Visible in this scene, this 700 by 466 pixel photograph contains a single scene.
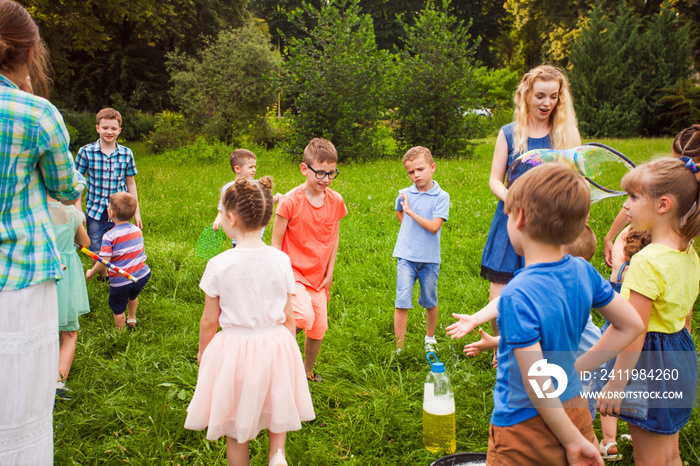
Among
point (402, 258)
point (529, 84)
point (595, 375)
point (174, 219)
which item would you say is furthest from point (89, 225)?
point (595, 375)

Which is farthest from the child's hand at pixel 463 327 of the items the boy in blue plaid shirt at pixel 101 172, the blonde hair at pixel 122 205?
the boy in blue plaid shirt at pixel 101 172

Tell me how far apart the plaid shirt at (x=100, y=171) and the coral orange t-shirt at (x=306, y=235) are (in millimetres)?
3196

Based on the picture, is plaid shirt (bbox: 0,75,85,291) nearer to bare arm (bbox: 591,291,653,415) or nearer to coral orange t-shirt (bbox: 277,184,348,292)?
coral orange t-shirt (bbox: 277,184,348,292)

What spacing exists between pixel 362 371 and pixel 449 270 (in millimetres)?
2748

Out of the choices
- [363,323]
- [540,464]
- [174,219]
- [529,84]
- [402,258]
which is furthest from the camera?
[174,219]

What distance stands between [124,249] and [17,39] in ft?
10.7

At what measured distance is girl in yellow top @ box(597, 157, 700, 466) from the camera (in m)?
2.45

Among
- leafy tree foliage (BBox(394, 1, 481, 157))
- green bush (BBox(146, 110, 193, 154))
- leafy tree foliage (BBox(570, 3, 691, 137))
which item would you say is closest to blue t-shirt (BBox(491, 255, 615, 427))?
leafy tree foliage (BBox(394, 1, 481, 157))

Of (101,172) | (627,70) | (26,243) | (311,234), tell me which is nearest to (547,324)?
(26,243)

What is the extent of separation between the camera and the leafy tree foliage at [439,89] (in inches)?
671

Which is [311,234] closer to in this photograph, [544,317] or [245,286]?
[245,286]

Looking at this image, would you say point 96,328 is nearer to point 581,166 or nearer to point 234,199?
point 234,199

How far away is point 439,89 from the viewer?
17.2 metres

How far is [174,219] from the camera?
9.65 meters
